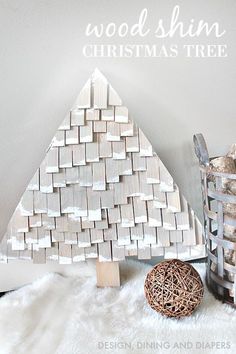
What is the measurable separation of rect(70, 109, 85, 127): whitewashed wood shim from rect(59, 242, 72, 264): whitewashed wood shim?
0.92ft

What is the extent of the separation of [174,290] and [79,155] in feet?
1.14

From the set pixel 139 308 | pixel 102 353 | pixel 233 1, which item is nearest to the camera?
pixel 102 353

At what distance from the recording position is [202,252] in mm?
890

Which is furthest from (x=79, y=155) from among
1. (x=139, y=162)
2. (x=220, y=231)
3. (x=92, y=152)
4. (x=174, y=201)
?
(x=220, y=231)

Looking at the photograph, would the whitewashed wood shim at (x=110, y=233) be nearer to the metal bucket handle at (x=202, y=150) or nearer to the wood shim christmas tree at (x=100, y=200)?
the wood shim christmas tree at (x=100, y=200)

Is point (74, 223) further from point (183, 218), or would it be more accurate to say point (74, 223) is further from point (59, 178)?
point (183, 218)

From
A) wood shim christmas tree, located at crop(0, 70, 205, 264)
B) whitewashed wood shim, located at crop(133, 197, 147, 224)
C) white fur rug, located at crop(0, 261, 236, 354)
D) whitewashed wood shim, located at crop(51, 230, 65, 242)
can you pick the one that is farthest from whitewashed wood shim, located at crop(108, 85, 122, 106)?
white fur rug, located at crop(0, 261, 236, 354)

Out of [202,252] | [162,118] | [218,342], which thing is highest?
[162,118]

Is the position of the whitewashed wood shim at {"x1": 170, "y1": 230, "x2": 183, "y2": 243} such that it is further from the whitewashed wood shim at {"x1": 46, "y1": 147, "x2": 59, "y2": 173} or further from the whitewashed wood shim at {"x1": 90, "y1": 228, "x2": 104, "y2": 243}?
the whitewashed wood shim at {"x1": 46, "y1": 147, "x2": 59, "y2": 173}

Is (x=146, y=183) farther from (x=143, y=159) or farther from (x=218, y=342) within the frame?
(x=218, y=342)

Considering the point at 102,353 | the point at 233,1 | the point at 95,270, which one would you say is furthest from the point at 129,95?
the point at 102,353

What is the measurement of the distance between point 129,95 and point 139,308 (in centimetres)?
49

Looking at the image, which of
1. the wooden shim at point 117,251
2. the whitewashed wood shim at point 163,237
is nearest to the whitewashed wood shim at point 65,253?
the wooden shim at point 117,251

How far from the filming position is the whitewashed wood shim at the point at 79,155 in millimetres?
842
